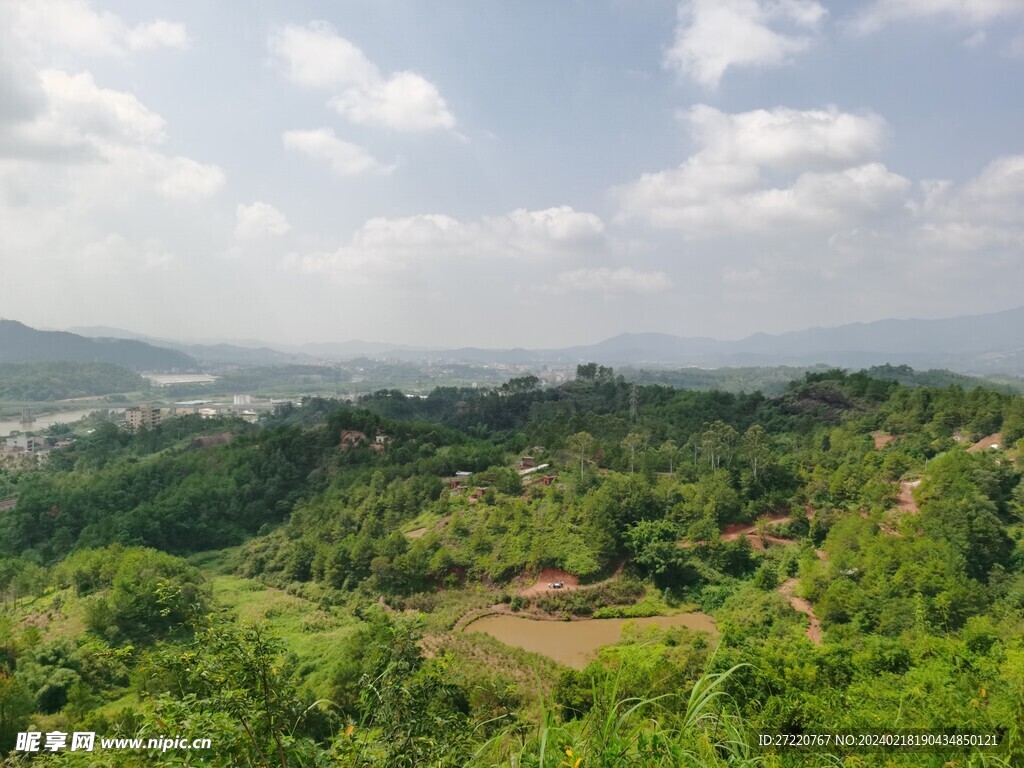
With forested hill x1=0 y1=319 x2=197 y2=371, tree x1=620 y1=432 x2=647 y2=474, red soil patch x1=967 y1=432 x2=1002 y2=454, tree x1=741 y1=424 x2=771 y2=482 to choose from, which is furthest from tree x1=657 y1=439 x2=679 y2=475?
forested hill x1=0 y1=319 x2=197 y2=371

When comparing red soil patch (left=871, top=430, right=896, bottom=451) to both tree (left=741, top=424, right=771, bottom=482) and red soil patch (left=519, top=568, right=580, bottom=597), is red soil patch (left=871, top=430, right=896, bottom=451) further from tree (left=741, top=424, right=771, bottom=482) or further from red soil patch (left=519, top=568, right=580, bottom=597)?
red soil patch (left=519, top=568, right=580, bottom=597)

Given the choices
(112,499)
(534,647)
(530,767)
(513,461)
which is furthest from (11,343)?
(530,767)

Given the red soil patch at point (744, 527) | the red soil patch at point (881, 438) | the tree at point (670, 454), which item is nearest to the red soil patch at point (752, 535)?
the red soil patch at point (744, 527)

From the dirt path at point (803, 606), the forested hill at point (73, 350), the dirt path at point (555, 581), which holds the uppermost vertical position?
the forested hill at point (73, 350)

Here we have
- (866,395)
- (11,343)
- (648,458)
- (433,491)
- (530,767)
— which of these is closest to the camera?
(530,767)

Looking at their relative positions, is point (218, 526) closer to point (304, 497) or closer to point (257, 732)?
point (304, 497)

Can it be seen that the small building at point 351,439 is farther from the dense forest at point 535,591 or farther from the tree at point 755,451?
the tree at point 755,451
